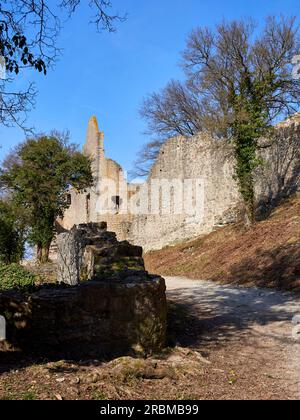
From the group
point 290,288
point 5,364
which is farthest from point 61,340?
point 290,288

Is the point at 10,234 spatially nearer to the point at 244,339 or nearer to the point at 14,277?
the point at 14,277

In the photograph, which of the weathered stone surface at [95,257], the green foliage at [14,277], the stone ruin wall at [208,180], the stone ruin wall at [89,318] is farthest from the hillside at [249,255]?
the stone ruin wall at [89,318]

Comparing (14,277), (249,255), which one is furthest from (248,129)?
(14,277)

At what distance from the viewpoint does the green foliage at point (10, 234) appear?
21812 millimetres

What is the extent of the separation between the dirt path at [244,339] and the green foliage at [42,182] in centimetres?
1222

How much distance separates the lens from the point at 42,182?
22.2 meters

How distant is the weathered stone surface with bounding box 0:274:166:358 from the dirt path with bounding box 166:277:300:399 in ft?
3.09

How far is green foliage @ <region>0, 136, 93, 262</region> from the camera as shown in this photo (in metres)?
22.1

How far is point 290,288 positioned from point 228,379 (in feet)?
20.5

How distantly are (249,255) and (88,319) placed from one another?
9.68 m

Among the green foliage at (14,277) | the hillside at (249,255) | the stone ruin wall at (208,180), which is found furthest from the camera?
the stone ruin wall at (208,180)

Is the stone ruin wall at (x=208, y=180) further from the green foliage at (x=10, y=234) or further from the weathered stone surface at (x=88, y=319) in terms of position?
the weathered stone surface at (x=88, y=319)

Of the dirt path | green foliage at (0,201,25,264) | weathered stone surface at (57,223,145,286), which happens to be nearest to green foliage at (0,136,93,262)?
green foliage at (0,201,25,264)
